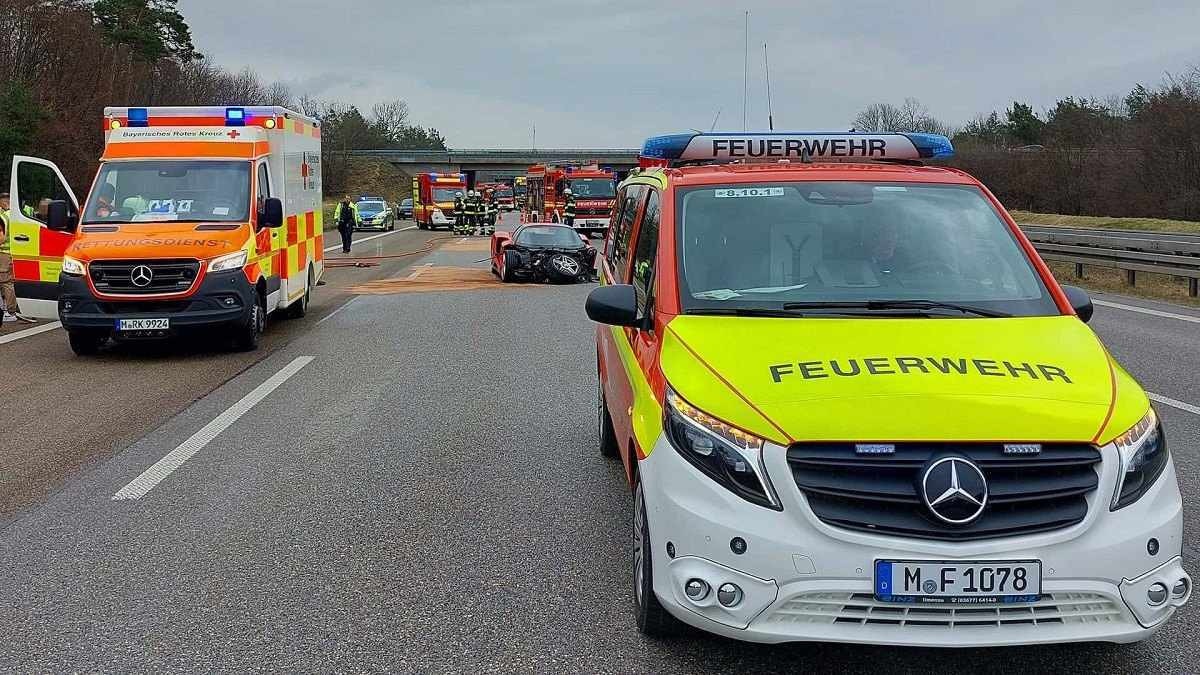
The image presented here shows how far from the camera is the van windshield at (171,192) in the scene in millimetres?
12945

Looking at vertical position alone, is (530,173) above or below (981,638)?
above

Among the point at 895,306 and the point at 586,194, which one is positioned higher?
the point at 586,194

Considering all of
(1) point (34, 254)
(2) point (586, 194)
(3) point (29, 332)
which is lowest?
(3) point (29, 332)

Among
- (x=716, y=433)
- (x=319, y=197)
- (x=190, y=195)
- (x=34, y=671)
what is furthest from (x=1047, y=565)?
(x=319, y=197)

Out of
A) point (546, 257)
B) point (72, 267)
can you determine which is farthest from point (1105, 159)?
point (72, 267)

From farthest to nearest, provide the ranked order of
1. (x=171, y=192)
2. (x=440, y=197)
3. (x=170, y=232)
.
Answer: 1. (x=440, y=197)
2. (x=171, y=192)
3. (x=170, y=232)

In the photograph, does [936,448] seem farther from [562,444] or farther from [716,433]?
[562,444]

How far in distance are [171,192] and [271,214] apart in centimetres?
118

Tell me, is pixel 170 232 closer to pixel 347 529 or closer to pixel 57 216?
pixel 57 216

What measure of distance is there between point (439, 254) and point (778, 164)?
30494mm

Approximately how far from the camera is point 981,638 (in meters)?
3.57

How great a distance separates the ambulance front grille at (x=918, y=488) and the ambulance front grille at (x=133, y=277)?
9879 millimetres

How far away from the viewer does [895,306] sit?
15.5 feet

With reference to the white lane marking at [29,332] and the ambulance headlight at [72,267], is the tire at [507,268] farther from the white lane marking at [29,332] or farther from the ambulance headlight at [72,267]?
the ambulance headlight at [72,267]
